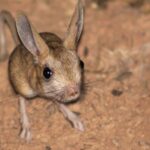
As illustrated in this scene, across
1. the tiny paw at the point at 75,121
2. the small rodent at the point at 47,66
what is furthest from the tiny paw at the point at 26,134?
the tiny paw at the point at 75,121

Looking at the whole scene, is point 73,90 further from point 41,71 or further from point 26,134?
point 26,134

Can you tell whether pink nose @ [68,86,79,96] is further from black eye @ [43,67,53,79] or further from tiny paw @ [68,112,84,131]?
tiny paw @ [68,112,84,131]

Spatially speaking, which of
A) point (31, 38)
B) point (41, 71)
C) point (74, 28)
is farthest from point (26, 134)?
point (74, 28)

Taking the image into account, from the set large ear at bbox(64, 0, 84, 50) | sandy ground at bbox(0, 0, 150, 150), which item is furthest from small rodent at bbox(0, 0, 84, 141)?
sandy ground at bbox(0, 0, 150, 150)

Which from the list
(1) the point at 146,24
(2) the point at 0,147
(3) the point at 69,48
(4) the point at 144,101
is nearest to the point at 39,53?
(3) the point at 69,48

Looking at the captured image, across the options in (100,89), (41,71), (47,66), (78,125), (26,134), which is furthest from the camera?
(100,89)

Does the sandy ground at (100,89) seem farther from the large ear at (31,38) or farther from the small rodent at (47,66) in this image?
the large ear at (31,38)
